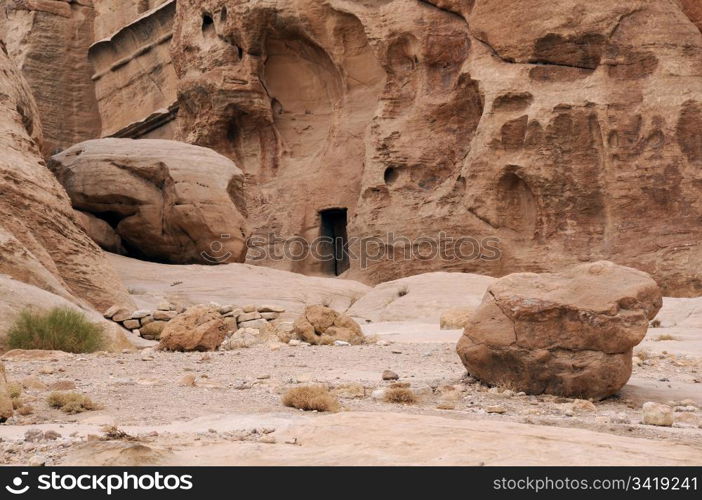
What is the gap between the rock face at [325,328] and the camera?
35.6 ft

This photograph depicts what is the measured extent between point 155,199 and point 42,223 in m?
5.54

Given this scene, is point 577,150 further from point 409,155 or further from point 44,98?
point 44,98

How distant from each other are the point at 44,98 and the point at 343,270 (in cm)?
1731

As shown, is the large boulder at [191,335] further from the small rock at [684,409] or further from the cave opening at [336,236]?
the cave opening at [336,236]

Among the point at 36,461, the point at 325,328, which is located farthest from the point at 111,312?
the point at 36,461

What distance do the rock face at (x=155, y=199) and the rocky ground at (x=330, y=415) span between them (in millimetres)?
9252

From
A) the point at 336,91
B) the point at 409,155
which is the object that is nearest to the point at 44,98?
the point at 336,91

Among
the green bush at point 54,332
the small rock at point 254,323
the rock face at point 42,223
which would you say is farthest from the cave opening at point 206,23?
the green bush at point 54,332

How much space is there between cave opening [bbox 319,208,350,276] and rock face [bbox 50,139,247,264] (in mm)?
6778

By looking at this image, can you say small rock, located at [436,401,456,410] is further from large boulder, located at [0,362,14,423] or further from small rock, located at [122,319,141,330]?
small rock, located at [122,319,141,330]

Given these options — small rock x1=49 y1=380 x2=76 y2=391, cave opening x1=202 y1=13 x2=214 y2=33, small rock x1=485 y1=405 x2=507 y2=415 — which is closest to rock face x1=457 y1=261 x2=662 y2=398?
small rock x1=485 y1=405 x2=507 y2=415

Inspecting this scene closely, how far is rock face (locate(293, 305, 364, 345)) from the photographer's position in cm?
1084

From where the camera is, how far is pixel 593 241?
20297mm

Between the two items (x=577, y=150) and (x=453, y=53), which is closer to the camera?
(x=577, y=150)
